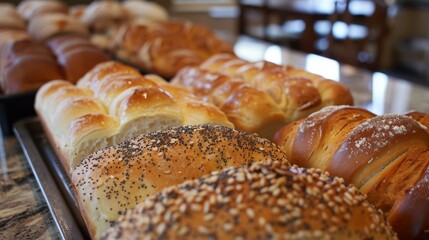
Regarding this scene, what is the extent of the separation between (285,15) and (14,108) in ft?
14.1

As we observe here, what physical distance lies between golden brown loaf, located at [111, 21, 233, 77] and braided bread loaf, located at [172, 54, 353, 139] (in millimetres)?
603

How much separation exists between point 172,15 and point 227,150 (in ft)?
19.0

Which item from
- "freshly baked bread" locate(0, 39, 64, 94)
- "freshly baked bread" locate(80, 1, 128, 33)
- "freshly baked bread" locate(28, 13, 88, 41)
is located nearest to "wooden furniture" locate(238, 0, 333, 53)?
"freshly baked bread" locate(80, 1, 128, 33)

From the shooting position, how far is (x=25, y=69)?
226 centimetres

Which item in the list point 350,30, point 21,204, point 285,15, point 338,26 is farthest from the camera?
point 338,26

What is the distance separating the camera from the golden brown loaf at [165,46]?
2.66 meters

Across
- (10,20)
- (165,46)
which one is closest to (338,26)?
(165,46)

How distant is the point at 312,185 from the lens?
0.96 m

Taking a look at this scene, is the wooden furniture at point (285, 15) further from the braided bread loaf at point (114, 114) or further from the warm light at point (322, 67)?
the braided bread loaf at point (114, 114)

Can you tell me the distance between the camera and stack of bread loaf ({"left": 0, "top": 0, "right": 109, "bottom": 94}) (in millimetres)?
2256

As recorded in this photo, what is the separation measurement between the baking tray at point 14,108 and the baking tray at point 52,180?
0.08 meters

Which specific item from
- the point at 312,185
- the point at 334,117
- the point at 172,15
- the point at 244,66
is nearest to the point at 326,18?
the point at 172,15

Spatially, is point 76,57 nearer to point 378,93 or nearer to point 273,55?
point 273,55

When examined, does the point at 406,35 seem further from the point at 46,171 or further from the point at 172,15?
the point at 46,171
